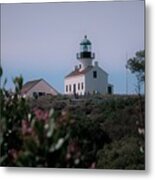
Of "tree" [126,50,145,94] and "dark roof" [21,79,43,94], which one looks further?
"dark roof" [21,79,43,94]

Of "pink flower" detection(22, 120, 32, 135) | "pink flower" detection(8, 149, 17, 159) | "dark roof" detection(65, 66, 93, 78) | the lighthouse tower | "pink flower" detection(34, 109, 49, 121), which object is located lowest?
"pink flower" detection(8, 149, 17, 159)

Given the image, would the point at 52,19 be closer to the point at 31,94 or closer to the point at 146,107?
the point at 31,94

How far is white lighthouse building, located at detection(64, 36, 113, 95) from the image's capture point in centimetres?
230

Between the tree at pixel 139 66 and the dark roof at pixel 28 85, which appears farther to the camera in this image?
the dark roof at pixel 28 85

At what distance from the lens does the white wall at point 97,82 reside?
2.30m

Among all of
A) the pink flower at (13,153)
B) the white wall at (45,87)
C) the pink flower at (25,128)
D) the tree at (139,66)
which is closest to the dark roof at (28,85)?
the white wall at (45,87)

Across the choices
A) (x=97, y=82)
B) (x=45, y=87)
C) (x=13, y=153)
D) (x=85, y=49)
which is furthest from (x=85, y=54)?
(x=13, y=153)

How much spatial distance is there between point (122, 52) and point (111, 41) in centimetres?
7

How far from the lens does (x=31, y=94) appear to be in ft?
7.77

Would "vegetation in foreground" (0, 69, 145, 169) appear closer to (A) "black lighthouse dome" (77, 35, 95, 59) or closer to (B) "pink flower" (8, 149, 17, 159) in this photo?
(B) "pink flower" (8, 149, 17, 159)

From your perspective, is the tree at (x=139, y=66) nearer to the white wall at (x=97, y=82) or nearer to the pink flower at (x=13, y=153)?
the white wall at (x=97, y=82)

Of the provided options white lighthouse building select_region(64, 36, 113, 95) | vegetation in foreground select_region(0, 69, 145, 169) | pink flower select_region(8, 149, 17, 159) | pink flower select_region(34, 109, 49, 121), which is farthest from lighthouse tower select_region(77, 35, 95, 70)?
pink flower select_region(8, 149, 17, 159)

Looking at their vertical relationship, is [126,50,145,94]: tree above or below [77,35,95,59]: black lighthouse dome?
below

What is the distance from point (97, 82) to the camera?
231 centimetres
